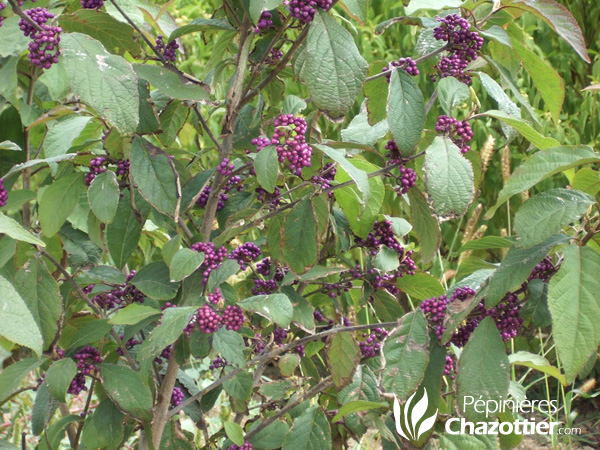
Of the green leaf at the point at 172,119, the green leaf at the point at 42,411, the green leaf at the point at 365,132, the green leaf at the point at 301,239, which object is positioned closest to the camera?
the green leaf at the point at 301,239

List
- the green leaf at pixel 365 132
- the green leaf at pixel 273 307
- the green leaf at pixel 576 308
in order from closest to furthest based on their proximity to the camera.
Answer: the green leaf at pixel 576 308, the green leaf at pixel 273 307, the green leaf at pixel 365 132

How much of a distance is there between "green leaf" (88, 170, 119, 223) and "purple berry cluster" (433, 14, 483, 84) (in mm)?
682

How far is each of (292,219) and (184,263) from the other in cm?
23

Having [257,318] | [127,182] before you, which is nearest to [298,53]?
[127,182]

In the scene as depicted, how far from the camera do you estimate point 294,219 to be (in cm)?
139

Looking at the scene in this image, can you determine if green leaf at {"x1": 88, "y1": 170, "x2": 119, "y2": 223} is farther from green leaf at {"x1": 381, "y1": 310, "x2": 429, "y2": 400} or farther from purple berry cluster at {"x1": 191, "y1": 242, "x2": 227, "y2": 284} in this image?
green leaf at {"x1": 381, "y1": 310, "x2": 429, "y2": 400}

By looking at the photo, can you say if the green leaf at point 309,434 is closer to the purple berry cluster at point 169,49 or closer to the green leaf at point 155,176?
the green leaf at point 155,176

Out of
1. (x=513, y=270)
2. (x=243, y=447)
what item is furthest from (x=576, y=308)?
(x=243, y=447)

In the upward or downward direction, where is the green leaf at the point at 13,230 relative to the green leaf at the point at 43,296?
upward

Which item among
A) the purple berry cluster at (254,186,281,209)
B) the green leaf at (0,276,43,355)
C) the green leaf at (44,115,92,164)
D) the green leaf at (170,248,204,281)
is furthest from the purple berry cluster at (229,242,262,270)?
the green leaf at (0,276,43,355)

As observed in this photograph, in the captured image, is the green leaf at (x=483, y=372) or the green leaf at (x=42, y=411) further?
the green leaf at (x=42, y=411)

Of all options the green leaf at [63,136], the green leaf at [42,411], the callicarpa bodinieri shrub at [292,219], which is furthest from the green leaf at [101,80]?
the green leaf at [42,411]

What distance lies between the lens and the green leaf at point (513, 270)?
1207 mm

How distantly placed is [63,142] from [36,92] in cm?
55
